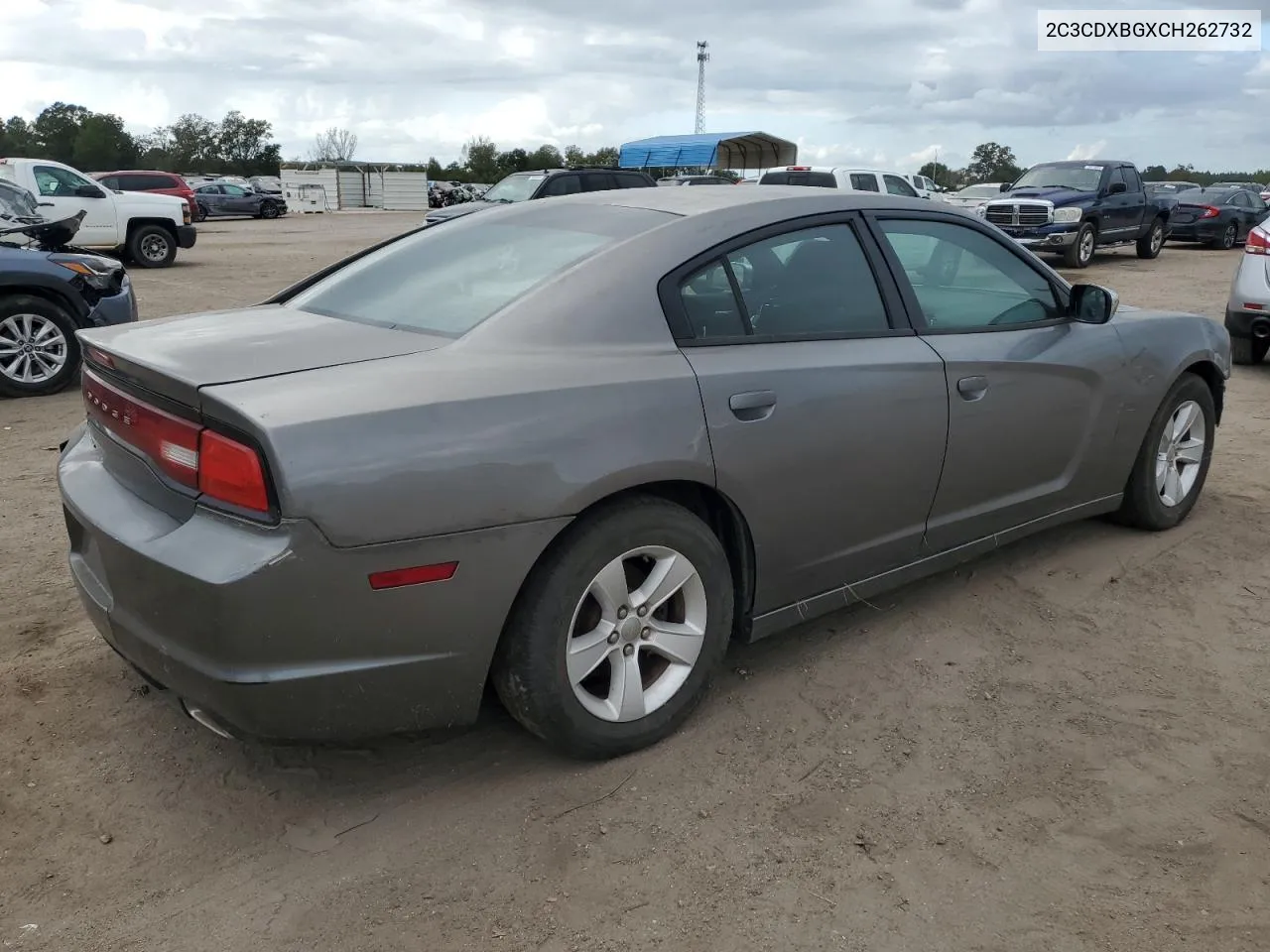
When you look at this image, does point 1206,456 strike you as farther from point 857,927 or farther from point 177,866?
point 177,866

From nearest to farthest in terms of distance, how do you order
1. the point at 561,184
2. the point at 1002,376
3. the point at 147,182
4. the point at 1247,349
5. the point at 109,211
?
the point at 1002,376 < the point at 1247,349 < the point at 561,184 < the point at 109,211 < the point at 147,182

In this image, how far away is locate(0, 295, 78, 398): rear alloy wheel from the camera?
7578 millimetres

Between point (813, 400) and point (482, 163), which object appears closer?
point (813, 400)

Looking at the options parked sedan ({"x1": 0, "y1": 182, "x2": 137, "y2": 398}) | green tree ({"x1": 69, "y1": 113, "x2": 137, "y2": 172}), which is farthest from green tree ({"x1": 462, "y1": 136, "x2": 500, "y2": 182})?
parked sedan ({"x1": 0, "y1": 182, "x2": 137, "y2": 398})

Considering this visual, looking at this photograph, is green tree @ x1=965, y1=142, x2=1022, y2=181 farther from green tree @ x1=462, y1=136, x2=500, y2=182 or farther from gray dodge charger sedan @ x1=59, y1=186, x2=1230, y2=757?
gray dodge charger sedan @ x1=59, y1=186, x2=1230, y2=757

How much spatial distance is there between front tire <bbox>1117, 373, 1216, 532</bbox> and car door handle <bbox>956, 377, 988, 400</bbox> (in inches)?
51.4

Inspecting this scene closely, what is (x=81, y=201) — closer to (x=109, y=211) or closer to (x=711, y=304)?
(x=109, y=211)

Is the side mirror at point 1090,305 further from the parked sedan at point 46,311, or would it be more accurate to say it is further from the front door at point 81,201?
the front door at point 81,201

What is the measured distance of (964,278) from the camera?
3.90 metres

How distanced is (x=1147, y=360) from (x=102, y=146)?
329 ft

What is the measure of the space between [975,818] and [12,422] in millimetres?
6687

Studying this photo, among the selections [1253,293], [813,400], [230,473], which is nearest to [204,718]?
[230,473]

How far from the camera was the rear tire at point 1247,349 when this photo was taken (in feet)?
29.6

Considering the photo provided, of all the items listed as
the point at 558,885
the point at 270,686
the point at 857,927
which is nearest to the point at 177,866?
the point at 270,686
